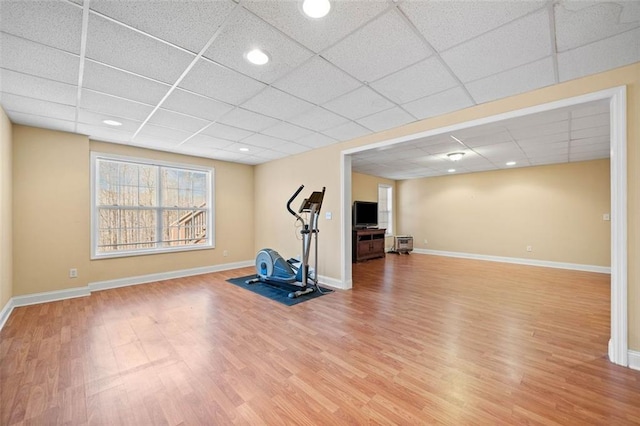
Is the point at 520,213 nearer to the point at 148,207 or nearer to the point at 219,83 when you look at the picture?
the point at 219,83

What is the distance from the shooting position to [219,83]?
2424mm

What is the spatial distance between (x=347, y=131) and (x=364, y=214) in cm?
391

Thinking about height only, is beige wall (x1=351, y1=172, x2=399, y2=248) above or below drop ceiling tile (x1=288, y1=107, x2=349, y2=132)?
below

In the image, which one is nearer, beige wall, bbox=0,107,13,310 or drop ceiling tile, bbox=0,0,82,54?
drop ceiling tile, bbox=0,0,82,54

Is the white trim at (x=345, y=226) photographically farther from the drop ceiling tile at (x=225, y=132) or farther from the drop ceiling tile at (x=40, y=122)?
the drop ceiling tile at (x=40, y=122)

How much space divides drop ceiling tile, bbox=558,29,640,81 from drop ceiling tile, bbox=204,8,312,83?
2102 mm

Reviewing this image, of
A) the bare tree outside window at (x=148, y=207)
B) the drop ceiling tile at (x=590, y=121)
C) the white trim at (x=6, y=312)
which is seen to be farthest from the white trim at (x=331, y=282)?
the white trim at (x=6, y=312)

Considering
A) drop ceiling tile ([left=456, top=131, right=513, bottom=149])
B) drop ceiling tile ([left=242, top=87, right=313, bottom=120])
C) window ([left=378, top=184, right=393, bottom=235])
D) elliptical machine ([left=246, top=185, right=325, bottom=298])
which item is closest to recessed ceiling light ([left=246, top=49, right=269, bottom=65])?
drop ceiling tile ([left=242, top=87, right=313, bottom=120])

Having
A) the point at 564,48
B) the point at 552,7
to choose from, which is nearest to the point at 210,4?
the point at 552,7

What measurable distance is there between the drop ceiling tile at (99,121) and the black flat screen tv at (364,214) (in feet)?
17.0

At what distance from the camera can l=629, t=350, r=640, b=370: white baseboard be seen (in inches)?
81.0

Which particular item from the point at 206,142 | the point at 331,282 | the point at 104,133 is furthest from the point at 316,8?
the point at 104,133

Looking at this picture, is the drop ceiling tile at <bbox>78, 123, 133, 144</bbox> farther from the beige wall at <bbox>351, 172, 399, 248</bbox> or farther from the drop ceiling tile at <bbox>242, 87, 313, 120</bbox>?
the beige wall at <bbox>351, 172, 399, 248</bbox>

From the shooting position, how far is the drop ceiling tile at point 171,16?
1516 mm
